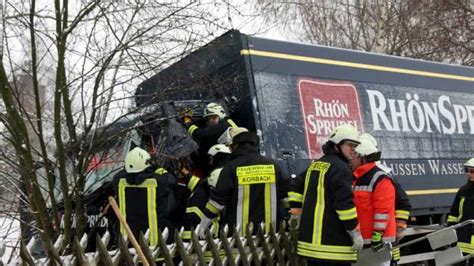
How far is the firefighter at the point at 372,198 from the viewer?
15.5 ft

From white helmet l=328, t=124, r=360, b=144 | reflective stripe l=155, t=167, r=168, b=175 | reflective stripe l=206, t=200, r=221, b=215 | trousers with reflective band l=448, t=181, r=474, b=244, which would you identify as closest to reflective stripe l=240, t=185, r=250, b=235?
reflective stripe l=206, t=200, r=221, b=215

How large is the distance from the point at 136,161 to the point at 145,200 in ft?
1.14

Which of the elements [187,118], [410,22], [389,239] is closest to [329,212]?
[389,239]

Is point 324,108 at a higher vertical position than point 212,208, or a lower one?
higher

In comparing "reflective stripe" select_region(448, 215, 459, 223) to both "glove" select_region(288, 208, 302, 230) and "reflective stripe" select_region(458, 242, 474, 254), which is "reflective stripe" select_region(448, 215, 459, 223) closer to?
"reflective stripe" select_region(458, 242, 474, 254)

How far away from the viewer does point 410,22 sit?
19.4 m

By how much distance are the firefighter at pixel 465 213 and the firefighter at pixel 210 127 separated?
2.73 meters

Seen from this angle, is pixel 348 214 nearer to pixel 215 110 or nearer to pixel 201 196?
pixel 201 196

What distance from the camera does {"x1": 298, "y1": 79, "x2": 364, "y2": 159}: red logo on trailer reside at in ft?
20.9

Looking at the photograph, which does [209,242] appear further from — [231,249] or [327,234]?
[327,234]

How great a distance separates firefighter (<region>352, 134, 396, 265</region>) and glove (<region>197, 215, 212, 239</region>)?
50.4 inches

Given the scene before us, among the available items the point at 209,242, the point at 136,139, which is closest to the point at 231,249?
the point at 209,242

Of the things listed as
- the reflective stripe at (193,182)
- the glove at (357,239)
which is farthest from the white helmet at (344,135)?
the reflective stripe at (193,182)

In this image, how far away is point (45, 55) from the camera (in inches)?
180
